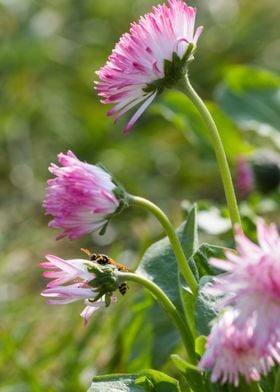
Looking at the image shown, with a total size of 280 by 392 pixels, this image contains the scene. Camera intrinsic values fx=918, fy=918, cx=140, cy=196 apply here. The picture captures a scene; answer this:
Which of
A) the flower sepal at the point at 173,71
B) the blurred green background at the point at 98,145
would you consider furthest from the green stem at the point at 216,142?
the blurred green background at the point at 98,145

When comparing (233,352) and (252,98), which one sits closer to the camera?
(233,352)

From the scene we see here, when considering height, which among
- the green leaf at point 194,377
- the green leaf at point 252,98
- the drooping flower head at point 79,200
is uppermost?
the green leaf at point 252,98

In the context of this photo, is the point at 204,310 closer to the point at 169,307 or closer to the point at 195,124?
the point at 169,307

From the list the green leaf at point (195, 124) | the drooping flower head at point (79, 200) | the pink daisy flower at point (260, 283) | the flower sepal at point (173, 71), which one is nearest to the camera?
the pink daisy flower at point (260, 283)

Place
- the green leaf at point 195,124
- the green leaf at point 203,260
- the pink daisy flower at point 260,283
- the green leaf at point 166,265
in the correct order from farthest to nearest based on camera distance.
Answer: the green leaf at point 195,124
the green leaf at point 166,265
the green leaf at point 203,260
the pink daisy flower at point 260,283

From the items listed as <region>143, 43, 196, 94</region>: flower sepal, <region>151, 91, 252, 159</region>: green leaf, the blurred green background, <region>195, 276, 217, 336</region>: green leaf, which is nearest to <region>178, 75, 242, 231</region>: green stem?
<region>143, 43, 196, 94</region>: flower sepal

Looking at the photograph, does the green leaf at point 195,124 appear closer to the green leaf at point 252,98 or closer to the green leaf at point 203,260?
the green leaf at point 252,98

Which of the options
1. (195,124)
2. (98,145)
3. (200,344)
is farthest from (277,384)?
(98,145)
